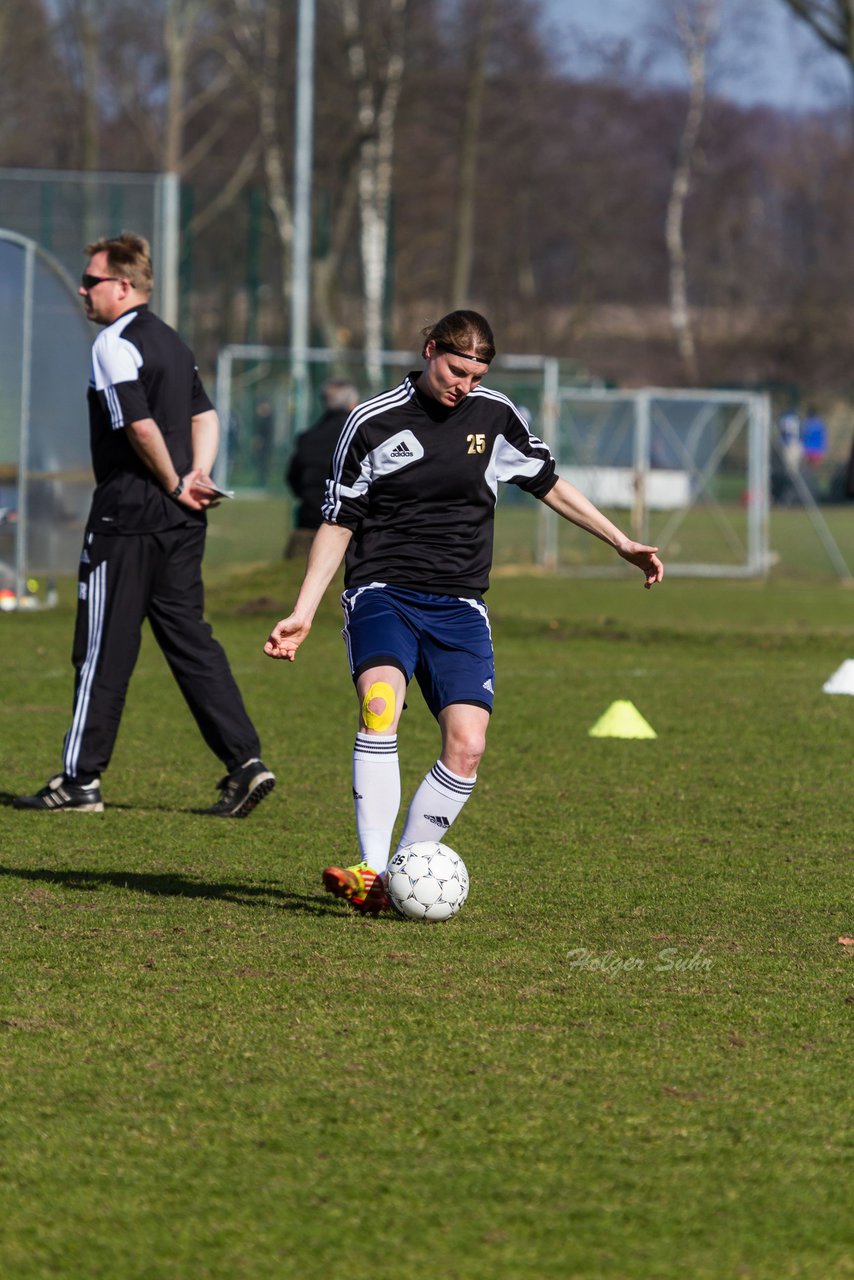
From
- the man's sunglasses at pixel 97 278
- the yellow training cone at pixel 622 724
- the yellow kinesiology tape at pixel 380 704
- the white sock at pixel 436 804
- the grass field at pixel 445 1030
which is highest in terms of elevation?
the man's sunglasses at pixel 97 278

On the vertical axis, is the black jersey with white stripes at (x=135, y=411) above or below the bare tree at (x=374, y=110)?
below

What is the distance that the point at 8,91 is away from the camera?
50.7m

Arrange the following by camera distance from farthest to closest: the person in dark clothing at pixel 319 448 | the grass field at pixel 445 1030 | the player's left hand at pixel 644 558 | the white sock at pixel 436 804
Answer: the person in dark clothing at pixel 319 448
the player's left hand at pixel 644 558
the white sock at pixel 436 804
the grass field at pixel 445 1030

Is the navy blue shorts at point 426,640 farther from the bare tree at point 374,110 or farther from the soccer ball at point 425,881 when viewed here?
the bare tree at point 374,110

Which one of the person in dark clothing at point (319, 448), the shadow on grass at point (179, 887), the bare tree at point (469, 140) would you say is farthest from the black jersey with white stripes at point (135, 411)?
the bare tree at point (469, 140)

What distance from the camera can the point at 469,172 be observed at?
42906 millimetres

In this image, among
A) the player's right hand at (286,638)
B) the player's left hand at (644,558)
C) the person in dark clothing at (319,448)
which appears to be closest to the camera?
the player's right hand at (286,638)

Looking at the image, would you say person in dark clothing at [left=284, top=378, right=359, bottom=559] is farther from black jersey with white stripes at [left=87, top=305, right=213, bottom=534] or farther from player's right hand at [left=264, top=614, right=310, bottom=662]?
player's right hand at [left=264, top=614, right=310, bottom=662]

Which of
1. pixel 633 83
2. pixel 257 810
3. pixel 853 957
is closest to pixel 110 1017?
pixel 853 957

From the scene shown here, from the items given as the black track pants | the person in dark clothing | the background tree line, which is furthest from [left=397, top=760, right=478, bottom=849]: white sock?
the background tree line

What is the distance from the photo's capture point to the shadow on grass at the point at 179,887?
5.91 metres

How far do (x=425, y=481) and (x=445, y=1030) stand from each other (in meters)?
1.75

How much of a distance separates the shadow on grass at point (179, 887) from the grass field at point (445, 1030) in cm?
2

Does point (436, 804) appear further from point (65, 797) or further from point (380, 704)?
point (65, 797)
